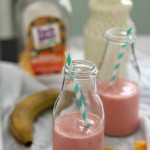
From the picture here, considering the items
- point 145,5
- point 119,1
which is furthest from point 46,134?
point 145,5

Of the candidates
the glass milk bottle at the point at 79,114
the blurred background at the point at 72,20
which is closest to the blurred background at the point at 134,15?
the blurred background at the point at 72,20

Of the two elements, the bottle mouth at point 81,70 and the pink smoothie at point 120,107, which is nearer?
the bottle mouth at point 81,70

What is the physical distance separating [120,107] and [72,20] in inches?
23.7

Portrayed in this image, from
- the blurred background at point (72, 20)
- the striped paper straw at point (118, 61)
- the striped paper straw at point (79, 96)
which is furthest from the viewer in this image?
the blurred background at point (72, 20)

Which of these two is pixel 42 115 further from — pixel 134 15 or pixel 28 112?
pixel 134 15

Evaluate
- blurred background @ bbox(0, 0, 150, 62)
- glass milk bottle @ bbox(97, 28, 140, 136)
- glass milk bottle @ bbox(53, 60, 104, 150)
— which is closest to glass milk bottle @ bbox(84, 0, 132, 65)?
glass milk bottle @ bbox(97, 28, 140, 136)

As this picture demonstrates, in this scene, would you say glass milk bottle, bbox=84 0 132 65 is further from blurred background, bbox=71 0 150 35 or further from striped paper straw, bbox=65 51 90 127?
blurred background, bbox=71 0 150 35

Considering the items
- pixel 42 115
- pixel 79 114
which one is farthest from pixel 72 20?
pixel 79 114

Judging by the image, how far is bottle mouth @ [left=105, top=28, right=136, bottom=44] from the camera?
795mm

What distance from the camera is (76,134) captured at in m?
0.69

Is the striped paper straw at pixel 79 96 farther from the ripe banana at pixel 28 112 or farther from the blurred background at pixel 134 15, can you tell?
the blurred background at pixel 134 15

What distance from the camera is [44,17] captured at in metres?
1.08

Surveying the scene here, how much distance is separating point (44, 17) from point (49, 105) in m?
0.24

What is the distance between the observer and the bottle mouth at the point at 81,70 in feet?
2.21
